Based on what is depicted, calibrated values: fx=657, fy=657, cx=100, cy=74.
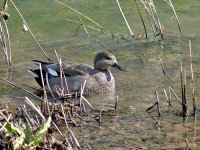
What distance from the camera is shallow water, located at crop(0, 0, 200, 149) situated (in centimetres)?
784

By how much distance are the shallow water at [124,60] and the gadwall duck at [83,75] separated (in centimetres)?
24

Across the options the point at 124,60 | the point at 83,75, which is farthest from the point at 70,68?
the point at 124,60

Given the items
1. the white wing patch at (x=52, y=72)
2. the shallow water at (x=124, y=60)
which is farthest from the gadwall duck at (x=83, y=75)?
the shallow water at (x=124, y=60)

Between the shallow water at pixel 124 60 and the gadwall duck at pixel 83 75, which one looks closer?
the shallow water at pixel 124 60

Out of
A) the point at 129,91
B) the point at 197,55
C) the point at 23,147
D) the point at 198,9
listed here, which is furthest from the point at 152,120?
the point at 198,9

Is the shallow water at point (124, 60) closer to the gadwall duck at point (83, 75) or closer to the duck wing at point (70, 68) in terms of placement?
the gadwall duck at point (83, 75)

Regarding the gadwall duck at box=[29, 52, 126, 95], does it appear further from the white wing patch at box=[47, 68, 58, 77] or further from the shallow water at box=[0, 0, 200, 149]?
the shallow water at box=[0, 0, 200, 149]

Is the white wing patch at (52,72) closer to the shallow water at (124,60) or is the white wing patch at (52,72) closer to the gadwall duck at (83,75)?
the gadwall duck at (83,75)

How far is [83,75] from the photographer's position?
10.7 meters

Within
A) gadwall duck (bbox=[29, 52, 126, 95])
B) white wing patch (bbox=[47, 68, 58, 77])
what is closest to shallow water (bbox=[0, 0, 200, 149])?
gadwall duck (bbox=[29, 52, 126, 95])

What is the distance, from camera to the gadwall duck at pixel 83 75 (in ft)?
34.3

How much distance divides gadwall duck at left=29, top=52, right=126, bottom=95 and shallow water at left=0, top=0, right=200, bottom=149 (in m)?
0.24

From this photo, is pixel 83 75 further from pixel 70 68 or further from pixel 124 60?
pixel 124 60

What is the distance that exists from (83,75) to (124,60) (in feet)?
4.97
